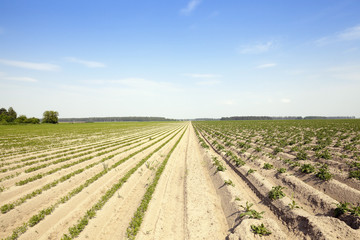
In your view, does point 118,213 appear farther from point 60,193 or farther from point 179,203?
point 60,193

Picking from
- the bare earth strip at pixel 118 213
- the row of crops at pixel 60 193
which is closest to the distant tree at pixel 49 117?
the row of crops at pixel 60 193

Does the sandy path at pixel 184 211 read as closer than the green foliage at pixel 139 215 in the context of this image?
No

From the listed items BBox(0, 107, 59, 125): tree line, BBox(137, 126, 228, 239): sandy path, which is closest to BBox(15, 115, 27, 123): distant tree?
BBox(0, 107, 59, 125): tree line

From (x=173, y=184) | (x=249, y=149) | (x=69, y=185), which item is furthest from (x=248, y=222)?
(x=249, y=149)

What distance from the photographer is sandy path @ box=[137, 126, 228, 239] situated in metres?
5.26

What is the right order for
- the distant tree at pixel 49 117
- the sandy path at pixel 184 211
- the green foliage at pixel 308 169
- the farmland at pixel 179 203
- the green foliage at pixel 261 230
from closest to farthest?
the green foliage at pixel 261 230 < the farmland at pixel 179 203 < the sandy path at pixel 184 211 < the green foliage at pixel 308 169 < the distant tree at pixel 49 117

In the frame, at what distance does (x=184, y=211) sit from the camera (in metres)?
6.48

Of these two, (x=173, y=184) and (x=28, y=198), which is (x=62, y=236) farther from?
(x=173, y=184)

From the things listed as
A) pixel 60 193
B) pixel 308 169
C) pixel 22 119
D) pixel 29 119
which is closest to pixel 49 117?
pixel 29 119

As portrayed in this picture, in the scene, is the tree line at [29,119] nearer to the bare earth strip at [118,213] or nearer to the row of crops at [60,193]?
the row of crops at [60,193]

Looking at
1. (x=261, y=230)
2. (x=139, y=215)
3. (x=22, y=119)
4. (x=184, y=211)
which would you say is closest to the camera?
(x=261, y=230)

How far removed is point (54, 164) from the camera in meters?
12.5

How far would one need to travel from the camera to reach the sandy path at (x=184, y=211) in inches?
207

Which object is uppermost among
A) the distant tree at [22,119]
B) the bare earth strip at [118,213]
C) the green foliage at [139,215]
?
the distant tree at [22,119]
